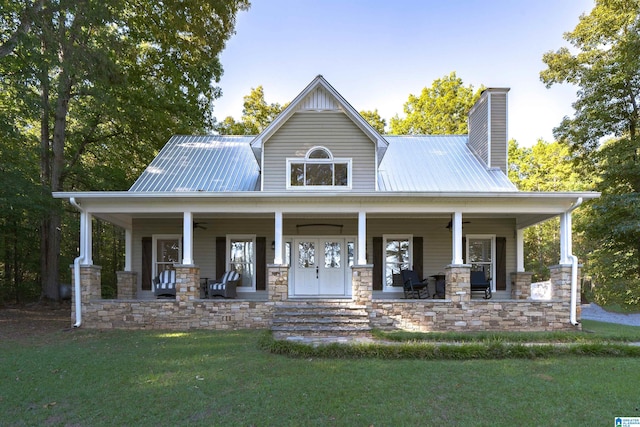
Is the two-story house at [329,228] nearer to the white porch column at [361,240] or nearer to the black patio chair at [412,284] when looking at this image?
the white porch column at [361,240]

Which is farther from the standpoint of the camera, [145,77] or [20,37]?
[145,77]

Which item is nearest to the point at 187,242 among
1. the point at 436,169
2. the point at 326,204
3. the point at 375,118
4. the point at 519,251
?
the point at 326,204

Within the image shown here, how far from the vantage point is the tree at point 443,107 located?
2439 centimetres

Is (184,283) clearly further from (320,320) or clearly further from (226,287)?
(320,320)

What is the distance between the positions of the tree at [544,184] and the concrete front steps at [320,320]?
18520 millimetres

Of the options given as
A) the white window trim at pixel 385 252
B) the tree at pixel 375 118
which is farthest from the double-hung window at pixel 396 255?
the tree at pixel 375 118

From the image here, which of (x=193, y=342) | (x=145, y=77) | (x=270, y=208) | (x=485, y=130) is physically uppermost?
(x=145, y=77)

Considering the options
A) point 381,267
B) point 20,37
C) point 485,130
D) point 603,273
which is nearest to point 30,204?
point 20,37

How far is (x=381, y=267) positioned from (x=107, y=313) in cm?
725

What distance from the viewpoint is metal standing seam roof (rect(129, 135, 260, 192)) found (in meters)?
11.6

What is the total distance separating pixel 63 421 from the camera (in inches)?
156

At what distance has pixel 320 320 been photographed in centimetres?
868

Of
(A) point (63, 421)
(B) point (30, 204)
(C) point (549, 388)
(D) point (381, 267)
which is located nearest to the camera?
(A) point (63, 421)

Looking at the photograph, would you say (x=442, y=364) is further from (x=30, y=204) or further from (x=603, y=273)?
(x=603, y=273)
